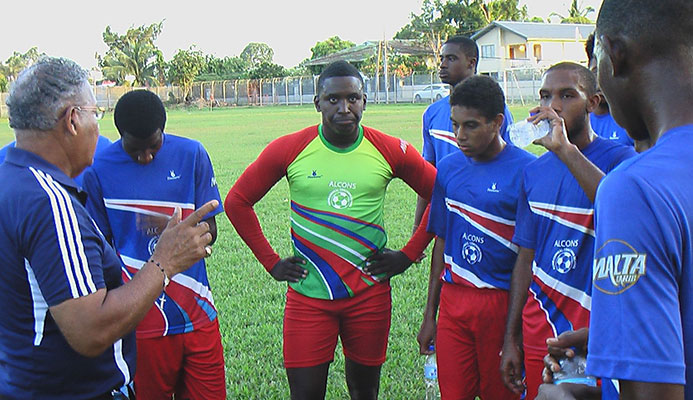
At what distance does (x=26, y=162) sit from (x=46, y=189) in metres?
0.19

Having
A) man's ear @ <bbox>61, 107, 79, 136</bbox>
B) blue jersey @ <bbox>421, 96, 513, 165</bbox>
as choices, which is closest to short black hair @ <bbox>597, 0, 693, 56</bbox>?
man's ear @ <bbox>61, 107, 79, 136</bbox>

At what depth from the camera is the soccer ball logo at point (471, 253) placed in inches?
155

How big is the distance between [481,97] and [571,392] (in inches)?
103

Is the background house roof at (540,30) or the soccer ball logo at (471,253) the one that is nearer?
the soccer ball logo at (471,253)

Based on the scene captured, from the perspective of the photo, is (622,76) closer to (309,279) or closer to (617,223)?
(617,223)

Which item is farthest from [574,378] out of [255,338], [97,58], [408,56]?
[97,58]

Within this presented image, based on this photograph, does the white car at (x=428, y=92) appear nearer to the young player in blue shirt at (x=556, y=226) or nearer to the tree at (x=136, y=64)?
the tree at (x=136, y=64)

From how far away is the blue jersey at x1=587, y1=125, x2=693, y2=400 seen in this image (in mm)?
1416

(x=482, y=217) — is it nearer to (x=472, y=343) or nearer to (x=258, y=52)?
(x=472, y=343)

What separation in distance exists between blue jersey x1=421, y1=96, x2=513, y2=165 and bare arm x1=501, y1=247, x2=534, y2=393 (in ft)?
7.51

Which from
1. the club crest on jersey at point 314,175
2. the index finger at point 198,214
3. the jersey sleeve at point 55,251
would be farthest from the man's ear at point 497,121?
the jersey sleeve at point 55,251

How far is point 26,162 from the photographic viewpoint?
2.58 m

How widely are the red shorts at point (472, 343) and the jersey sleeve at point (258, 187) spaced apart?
1.32 metres

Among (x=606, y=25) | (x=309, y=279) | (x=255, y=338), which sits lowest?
(x=255, y=338)
